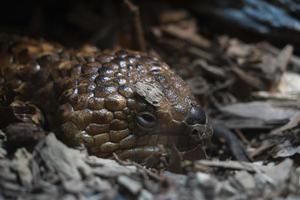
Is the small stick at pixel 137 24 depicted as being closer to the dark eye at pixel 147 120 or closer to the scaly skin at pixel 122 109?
the scaly skin at pixel 122 109

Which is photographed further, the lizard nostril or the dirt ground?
the lizard nostril

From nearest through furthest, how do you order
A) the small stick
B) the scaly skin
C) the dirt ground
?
the dirt ground < the scaly skin < the small stick

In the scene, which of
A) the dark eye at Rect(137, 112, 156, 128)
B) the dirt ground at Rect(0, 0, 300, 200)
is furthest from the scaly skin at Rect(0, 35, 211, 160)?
the dirt ground at Rect(0, 0, 300, 200)

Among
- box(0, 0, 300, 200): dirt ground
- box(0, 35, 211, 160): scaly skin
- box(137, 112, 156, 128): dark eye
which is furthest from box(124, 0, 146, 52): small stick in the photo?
box(137, 112, 156, 128): dark eye

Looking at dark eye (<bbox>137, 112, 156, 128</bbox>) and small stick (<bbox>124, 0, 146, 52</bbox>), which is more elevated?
small stick (<bbox>124, 0, 146, 52</bbox>)

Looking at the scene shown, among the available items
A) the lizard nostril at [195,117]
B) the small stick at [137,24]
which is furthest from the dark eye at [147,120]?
the small stick at [137,24]

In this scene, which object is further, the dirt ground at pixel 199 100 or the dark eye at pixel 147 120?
the dark eye at pixel 147 120

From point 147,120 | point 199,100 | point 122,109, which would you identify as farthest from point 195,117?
point 199,100

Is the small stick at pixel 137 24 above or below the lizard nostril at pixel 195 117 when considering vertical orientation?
above

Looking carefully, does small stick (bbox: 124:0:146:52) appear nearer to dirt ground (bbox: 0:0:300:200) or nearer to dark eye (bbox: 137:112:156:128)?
dirt ground (bbox: 0:0:300:200)

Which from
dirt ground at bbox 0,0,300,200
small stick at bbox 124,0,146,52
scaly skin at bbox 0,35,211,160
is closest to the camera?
dirt ground at bbox 0,0,300,200

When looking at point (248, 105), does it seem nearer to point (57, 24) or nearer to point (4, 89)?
point (4, 89)
